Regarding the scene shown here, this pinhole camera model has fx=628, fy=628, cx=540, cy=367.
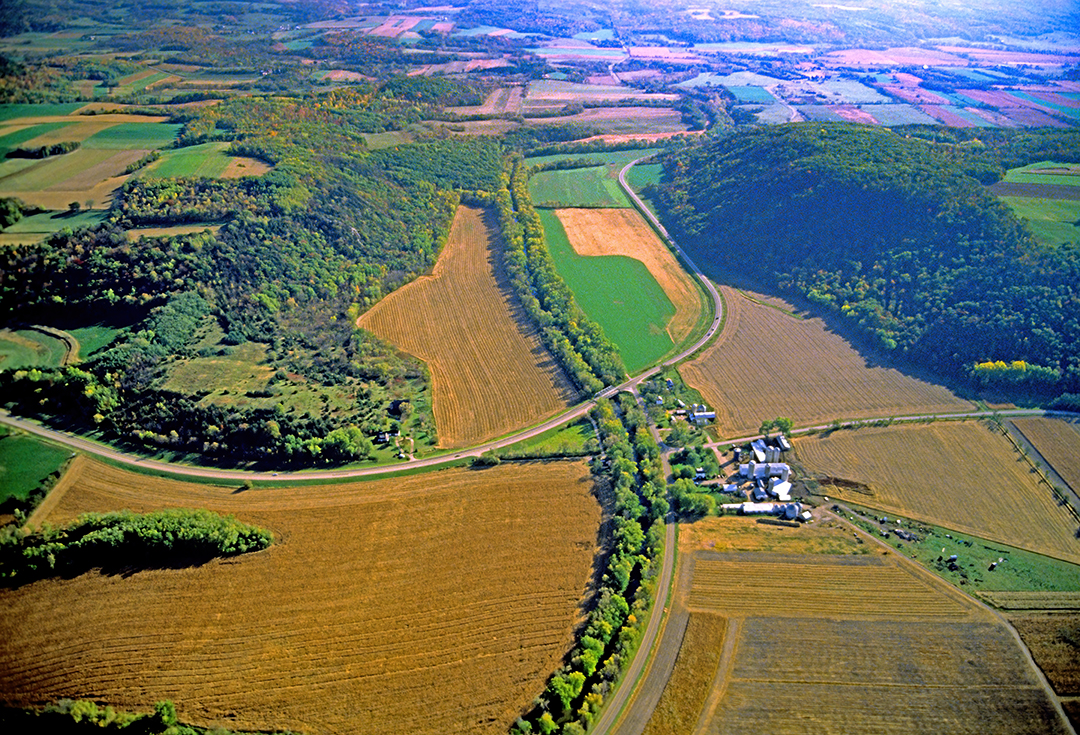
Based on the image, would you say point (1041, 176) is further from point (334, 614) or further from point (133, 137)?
point (133, 137)

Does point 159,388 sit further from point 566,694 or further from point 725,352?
point 725,352

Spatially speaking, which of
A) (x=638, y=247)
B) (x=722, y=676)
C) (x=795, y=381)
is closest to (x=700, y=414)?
(x=795, y=381)

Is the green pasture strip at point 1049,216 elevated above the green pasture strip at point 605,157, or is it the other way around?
the green pasture strip at point 605,157

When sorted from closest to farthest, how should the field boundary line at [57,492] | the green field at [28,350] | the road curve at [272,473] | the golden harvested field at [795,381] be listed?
the field boundary line at [57,492]
the road curve at [272,473]
the golden harvested field at [795,381]
the green field at [28,350]

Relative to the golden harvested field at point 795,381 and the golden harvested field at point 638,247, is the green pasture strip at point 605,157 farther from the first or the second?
the golden harvested field at point 795,381

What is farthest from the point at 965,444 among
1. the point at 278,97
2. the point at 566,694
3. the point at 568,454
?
the point at 278,97

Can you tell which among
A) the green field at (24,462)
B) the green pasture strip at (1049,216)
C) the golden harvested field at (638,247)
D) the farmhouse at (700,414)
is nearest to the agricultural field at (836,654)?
the farmhouse at (700,414)

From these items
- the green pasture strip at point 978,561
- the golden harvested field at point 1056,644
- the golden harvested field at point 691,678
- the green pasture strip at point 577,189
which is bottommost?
the golden harvested field at point 691,678

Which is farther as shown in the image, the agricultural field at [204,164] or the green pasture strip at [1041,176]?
the agricultural field at [204,164]
